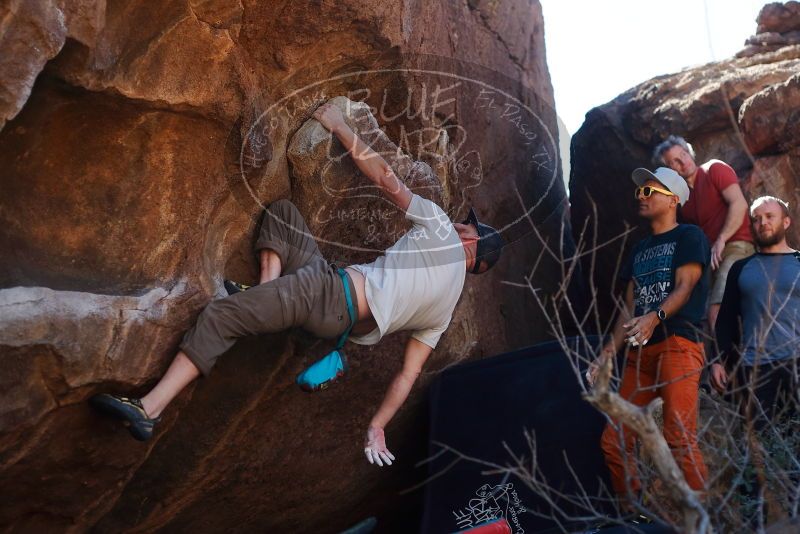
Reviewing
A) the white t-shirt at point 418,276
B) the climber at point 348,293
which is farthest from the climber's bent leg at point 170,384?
the white t-shirt at point 418,276

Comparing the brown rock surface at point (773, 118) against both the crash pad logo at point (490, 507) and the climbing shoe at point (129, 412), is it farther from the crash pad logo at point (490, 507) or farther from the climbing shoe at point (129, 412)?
the climbing shoe at point (129, 412)

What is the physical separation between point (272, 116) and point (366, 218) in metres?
0.99

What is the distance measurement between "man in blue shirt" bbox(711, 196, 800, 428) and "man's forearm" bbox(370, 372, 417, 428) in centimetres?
168

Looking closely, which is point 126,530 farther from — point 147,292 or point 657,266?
point 657,266

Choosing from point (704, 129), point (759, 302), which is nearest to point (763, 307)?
point (759, 302)

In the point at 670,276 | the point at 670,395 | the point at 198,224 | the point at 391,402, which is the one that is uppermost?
the point at 198,224

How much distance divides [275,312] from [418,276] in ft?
2.56

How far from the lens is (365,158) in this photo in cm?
482

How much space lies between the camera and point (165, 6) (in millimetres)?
4230

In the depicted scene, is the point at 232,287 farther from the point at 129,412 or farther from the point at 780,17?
the point at 780,17

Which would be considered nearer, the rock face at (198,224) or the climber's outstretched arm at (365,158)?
the rock face at (198,224)

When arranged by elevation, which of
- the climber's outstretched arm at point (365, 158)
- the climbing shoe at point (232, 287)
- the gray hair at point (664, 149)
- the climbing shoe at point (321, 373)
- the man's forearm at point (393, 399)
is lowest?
the man's forearm at point (393, 399)

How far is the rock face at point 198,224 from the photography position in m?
4.05

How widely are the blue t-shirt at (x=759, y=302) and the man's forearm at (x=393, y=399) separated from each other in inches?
70.3
